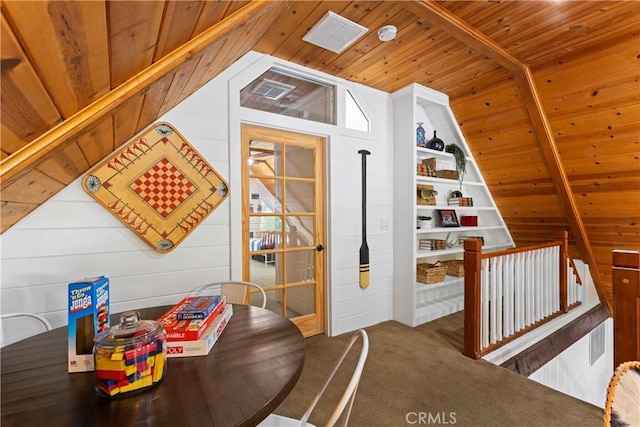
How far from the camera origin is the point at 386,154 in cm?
331

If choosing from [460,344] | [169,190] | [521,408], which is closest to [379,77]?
[169,190]

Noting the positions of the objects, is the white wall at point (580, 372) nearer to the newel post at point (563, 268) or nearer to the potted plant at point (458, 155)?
the newel post at point (563, 268)

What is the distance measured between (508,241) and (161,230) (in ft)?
14.6

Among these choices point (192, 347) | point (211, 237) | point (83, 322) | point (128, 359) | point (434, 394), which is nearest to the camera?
point (128, 359)

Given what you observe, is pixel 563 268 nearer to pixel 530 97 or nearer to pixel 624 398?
pixel 530 97

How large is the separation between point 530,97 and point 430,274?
6.45 feet

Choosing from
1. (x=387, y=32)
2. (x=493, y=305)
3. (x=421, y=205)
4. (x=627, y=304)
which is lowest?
(x=493, y=305)

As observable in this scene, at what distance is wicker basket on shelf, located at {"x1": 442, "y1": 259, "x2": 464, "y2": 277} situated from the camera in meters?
3.58

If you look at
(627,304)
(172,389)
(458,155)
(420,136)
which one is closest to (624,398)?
(172,389)

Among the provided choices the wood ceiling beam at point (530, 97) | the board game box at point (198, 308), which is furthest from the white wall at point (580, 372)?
the board game box at point (198, 308)

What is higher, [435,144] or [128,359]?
[435,144]

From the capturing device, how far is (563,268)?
132 inches

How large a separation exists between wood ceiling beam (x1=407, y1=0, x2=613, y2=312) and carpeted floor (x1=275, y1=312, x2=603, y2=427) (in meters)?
2.10

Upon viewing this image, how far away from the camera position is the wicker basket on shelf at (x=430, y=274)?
10.6 feet
